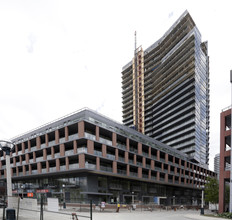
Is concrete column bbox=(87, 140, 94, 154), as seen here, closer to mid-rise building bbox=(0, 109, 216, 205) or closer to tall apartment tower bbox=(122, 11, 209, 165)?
mid-rise building bbox=(0, 109, 216, 205)

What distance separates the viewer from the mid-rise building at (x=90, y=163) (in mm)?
42469

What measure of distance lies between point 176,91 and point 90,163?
7068 cm

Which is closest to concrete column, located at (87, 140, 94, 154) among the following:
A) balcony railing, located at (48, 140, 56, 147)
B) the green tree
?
balcony railing, located at (48, 140, 56, 147)

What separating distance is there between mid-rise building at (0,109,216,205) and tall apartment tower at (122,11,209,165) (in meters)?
34.4

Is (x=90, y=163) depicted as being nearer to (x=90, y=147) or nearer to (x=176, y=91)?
(x=90, y=147)

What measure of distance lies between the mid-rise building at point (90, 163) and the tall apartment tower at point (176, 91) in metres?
34.4

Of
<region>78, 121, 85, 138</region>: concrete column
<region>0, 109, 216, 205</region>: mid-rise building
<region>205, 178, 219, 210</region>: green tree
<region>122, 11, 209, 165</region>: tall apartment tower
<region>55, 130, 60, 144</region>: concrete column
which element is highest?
<region>122, 11, 209, 165</region>: tall apartment tower

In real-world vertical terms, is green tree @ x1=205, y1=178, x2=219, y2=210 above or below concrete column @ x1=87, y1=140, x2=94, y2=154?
below

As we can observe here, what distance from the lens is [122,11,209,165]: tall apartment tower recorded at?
3836 inches

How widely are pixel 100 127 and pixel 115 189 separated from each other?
14661 mm

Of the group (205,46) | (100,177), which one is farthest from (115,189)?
(205,46)

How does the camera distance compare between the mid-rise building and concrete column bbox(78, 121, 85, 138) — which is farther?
the mid-rise building

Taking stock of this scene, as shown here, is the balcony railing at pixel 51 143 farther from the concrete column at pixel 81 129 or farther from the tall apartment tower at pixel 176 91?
the tall apartment tower at pixel 176 91

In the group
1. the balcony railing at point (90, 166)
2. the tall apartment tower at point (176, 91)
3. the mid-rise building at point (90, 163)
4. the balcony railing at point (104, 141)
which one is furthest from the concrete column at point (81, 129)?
the tall apartment tower at point (176, 91)
